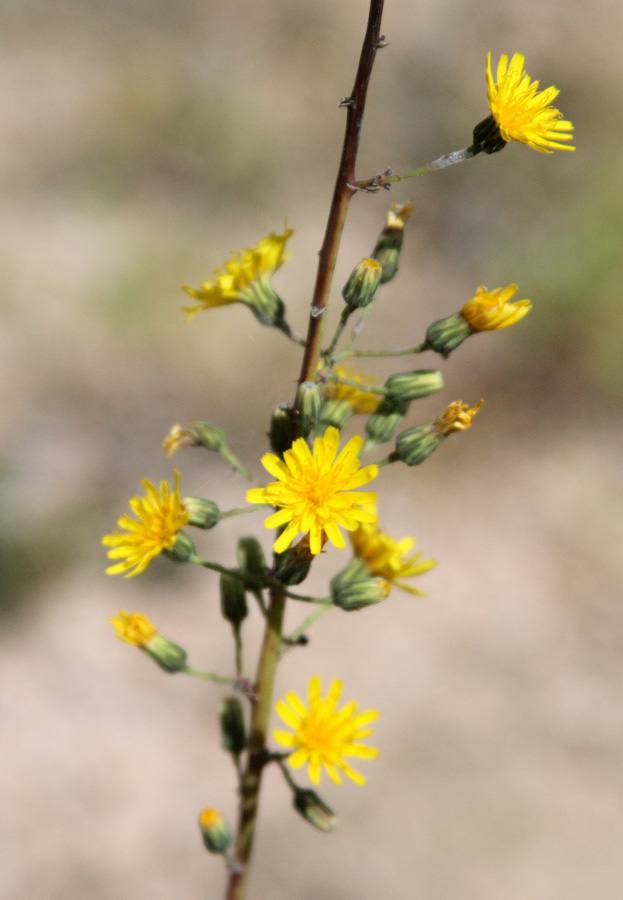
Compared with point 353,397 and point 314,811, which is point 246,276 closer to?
point 353,397

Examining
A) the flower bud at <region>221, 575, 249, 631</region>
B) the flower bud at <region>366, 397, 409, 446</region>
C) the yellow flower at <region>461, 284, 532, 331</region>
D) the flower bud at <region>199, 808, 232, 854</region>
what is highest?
the yellow flower at <region>461, 284, 532, 331</region>

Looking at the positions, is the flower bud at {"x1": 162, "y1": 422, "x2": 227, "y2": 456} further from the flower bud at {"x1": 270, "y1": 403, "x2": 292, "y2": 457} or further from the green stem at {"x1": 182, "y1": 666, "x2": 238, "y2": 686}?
the green stem at {"x1": 182, "y1": 666, "x2": 238, "y2": 686}

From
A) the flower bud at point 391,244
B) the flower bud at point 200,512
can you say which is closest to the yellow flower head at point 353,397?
the flower bud at point 391,244

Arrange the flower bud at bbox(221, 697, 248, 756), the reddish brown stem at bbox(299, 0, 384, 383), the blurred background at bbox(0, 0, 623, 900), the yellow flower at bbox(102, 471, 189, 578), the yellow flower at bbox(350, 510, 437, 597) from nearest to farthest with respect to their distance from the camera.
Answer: the reddish brown stem at bbox(299, 0, 384, 383), the yellow flower at bbox(102, 471, 189, 578), the flower bud at bbox(221, 697, 248, 756), the yellow flower at bbox(350, 510, 437, 597), the blurred background at bbox(0, 0, 623, 900)

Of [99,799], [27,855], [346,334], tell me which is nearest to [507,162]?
[346,334]

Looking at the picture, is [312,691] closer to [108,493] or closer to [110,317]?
[108,493]

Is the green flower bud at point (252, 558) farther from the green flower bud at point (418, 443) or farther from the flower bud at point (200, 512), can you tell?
the green flower bud at point (418, 443)

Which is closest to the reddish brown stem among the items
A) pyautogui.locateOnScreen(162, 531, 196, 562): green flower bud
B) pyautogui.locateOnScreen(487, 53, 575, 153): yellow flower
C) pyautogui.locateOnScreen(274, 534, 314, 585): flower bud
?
pyautogui.locateOnScreen(487, 53, 575, 153): yellow flower
